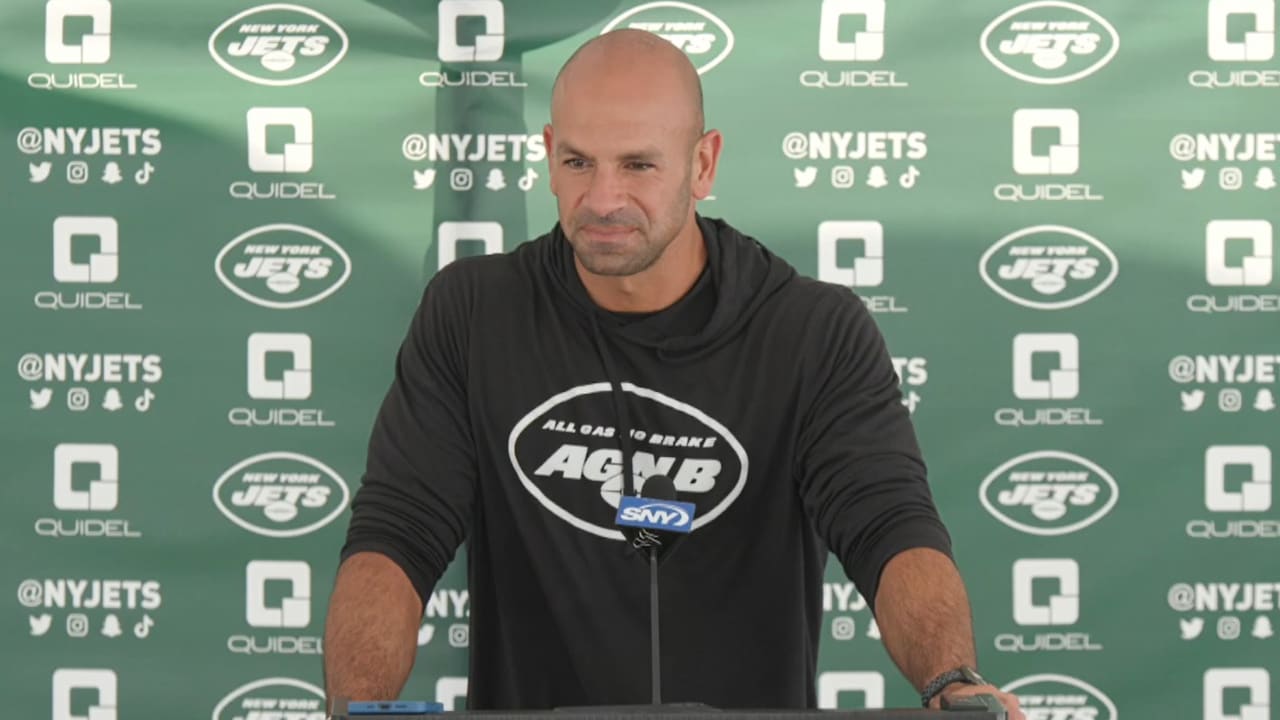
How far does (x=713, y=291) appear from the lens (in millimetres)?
1840

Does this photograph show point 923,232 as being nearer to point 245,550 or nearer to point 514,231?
point 514,231

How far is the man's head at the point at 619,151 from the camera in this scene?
1.62 meters

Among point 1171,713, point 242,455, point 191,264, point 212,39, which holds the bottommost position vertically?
point 1171,713

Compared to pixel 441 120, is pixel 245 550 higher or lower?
lower

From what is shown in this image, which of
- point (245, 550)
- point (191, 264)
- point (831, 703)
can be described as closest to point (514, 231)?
point (191, 264)

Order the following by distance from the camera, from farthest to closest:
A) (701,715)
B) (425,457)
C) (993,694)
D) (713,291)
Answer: (713,291) → (425,457) → (993,694) → (701,715)

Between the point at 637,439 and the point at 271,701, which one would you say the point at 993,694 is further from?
the point at 271,701

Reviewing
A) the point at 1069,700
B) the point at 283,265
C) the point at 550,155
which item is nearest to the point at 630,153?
the point at 550,155

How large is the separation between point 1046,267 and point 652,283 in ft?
4.74

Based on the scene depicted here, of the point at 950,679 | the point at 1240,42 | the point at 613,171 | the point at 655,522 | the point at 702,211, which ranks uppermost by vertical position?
the point at 1240,42

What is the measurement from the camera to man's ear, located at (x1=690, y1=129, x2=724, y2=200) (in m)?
1.76

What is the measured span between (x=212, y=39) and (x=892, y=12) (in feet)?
4.73

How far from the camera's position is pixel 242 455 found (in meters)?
3.03

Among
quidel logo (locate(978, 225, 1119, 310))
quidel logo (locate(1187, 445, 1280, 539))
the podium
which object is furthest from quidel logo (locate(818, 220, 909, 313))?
the podium
